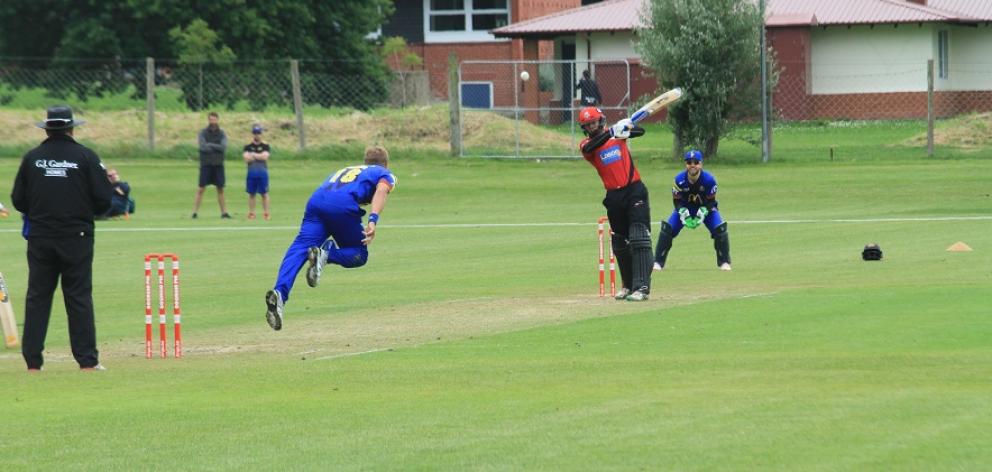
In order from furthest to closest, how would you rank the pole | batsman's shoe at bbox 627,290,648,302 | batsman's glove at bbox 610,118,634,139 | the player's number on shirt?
the pole → batsman's shoe at bbox 627,290,648,302 → batsman's glove at bbox 610,118,634,139 → the player's number on shirt

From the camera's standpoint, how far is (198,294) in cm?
1928

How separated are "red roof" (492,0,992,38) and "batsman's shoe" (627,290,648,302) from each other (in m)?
34.2

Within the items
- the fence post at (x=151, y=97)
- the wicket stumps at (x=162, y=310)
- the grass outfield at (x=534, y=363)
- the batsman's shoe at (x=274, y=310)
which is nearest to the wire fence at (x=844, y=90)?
the fence post at (x=151, y=97)

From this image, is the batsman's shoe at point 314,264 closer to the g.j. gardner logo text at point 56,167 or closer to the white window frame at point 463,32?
the g.j. gardner logo text at point 56,167

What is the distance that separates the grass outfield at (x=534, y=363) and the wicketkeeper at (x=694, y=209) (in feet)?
1.20

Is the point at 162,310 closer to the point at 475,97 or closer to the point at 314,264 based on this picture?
the point at 314,264

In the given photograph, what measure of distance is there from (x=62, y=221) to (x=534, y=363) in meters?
3.77

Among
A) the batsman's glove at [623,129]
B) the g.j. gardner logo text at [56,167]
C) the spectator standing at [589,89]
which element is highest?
the spectator standing at [589,89]

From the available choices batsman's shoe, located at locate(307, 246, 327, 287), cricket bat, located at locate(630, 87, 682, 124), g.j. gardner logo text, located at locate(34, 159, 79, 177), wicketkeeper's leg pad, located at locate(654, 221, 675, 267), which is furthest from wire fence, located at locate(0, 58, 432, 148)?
g.j. gardner logo text, located at locate(34, 159, 79, 177)

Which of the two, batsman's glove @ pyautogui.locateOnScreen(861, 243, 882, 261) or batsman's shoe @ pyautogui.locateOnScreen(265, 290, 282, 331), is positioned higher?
batsman's shoe @ pyautogui.locateOnScreen(265, 290, 282, 331)

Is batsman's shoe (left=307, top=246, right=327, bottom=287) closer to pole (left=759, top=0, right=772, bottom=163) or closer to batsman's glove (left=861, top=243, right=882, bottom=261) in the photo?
batsman's glove (left=861, top=243, right=882, bottom=261)

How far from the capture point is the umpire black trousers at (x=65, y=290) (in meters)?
12.7

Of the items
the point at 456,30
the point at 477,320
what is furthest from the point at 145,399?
the point at 456,30

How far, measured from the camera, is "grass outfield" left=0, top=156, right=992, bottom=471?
8930 millimetres
